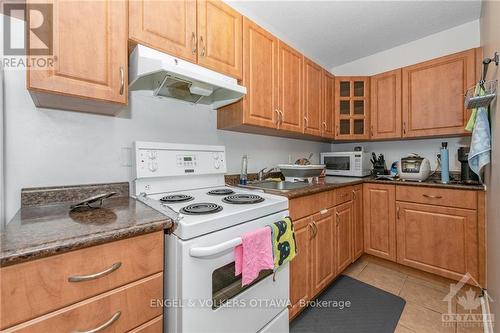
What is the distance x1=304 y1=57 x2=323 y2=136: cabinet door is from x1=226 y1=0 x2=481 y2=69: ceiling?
394 mm

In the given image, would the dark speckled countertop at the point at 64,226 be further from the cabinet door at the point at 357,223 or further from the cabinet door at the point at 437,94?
the cabinet door at the point at 437,94

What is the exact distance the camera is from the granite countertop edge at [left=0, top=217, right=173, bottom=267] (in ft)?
1.78

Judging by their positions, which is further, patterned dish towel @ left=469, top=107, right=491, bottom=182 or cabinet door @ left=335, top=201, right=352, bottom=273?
cabinet door @ left=335, top=201, right=352, bottom=273

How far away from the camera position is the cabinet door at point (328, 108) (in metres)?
2.41

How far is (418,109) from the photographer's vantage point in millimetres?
2227

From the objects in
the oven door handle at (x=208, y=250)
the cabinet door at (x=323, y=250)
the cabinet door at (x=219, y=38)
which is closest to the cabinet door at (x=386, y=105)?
the cabinet door at (x=323, y=250)

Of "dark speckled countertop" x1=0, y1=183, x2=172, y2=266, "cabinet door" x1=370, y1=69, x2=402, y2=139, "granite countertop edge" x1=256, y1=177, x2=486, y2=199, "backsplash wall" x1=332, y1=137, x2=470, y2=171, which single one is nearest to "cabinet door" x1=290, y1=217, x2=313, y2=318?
"granite countertop edge" x1=256, y1=177, x2=486, y2=199

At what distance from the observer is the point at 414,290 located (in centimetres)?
187

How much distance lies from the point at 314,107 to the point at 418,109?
1.07m

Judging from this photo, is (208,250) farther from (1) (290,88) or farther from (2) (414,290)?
(2) (414,290)

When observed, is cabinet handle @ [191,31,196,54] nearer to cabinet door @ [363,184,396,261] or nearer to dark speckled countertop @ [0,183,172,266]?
dark speckled countertop @ [0,183,172,266]

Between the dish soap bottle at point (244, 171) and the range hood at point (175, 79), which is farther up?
the range hood at point (175, 79)

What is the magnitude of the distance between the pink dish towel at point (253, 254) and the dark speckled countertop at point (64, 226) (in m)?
0.35

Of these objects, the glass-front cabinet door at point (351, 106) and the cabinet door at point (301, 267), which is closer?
the cabinet door at point (301, 267)
